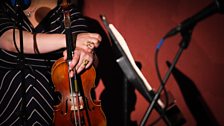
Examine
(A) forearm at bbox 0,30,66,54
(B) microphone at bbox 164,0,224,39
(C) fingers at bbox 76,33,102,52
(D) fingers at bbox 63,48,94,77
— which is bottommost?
(B) microphone at bbox 164,0,224,39

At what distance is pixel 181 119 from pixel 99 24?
52.7 inches

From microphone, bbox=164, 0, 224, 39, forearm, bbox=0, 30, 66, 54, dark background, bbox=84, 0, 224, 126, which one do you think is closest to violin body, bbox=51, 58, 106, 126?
forearm, bbox=0, 30, 66, 54

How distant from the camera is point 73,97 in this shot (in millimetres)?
1574

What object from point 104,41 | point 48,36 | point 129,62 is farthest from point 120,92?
point 129,62

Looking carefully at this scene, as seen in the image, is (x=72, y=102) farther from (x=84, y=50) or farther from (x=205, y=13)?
(x=205, y=13)

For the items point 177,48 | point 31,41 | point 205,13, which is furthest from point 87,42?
point 177,48

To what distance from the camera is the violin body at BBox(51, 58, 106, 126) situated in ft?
5.16

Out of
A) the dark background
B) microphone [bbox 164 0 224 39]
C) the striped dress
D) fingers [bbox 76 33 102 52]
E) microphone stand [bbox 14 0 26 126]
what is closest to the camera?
microphone [bbox 164 0 224 39]

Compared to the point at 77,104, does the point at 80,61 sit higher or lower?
higher

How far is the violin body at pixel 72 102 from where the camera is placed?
5.16 feet

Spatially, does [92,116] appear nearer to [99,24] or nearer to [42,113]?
[42,113]

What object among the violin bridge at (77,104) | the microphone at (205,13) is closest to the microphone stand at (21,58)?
the violin bridge at (77,104)

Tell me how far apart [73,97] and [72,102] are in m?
0.03

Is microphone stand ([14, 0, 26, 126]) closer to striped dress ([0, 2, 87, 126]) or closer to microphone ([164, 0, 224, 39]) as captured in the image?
striped dress ([0, 2, 87, 126])
